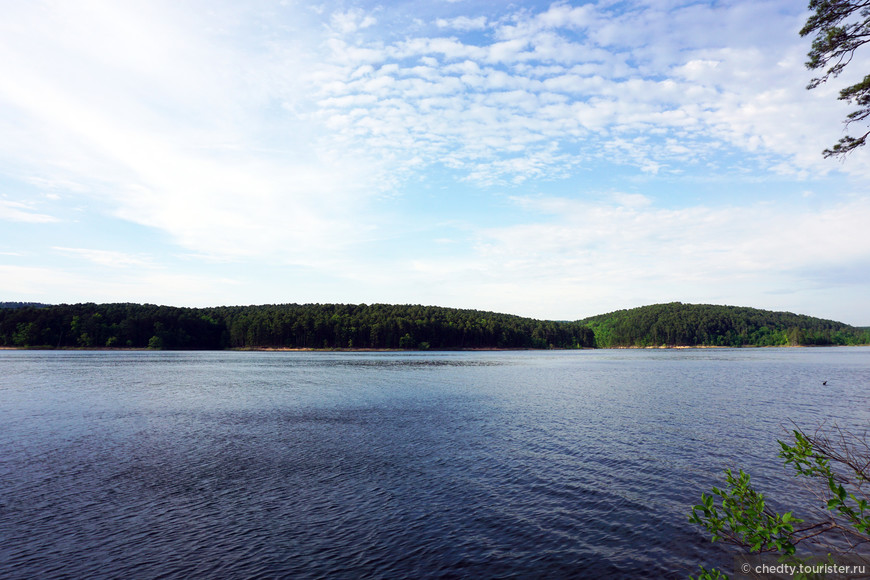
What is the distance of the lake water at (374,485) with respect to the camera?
16.0 meters

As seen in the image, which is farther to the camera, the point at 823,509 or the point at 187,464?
the point at 187,464

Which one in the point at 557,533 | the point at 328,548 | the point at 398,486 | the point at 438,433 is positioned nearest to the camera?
the point at 328,548

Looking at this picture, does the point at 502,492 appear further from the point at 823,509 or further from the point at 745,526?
the point at 745,526

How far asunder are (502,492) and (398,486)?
5252 millimetres

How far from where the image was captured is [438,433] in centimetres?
3678

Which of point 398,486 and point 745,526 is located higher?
point 745,526

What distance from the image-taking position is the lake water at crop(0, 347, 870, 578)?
16.0 m

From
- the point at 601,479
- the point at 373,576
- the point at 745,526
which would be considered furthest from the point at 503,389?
the point at 745,526

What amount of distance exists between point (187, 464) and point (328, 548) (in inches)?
609

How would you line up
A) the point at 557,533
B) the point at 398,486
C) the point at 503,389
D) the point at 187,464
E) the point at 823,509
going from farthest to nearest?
the point at 503,389, the point at 187,464, the point at 398,486, the point at 823,509, the point at 557,533

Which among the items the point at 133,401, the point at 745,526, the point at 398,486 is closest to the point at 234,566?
the point at 398,486

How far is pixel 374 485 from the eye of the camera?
23.7m

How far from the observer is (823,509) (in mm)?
19156

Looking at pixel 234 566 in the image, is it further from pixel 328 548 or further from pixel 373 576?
pixel 373 576
